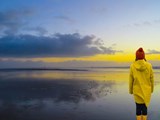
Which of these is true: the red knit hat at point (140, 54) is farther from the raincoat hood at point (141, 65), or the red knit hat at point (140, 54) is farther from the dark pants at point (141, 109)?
the dark pants at point (141, 109)

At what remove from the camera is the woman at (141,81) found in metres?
9.73

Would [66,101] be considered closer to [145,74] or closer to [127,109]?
[127,109]

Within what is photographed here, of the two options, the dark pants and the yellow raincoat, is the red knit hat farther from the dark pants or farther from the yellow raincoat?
the dark pants

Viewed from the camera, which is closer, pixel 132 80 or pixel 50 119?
pixel 132 80

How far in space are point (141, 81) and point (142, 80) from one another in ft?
0.16

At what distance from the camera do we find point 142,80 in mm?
9766

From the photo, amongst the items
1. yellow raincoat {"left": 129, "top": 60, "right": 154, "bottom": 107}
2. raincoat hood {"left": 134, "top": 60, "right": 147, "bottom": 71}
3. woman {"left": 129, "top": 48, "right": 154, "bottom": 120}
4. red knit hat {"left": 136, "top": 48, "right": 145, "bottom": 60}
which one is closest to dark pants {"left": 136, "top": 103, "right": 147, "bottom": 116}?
woman {"left": 129, "top": 48, "right": 154, "bottom": 120}

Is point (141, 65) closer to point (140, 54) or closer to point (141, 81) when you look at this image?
point (140, 54)

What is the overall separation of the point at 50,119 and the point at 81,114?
164 centimetres

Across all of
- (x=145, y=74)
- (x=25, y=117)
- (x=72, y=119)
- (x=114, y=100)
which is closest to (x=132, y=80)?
(x=145, y=74)

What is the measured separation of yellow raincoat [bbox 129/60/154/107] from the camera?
972 centimetres

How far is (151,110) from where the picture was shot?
1580 centimetres

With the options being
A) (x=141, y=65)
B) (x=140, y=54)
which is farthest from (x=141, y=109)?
(x=140, y=54)

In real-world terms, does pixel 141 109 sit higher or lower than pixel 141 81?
lower
